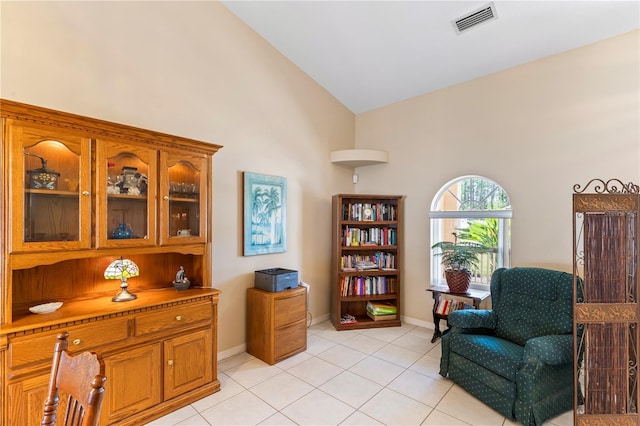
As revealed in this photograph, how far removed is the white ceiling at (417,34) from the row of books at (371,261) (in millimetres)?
2298

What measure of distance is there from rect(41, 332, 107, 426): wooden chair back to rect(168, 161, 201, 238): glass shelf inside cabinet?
1.39 m

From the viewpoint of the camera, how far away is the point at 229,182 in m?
3.15

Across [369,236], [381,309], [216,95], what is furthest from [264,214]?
[381,309]

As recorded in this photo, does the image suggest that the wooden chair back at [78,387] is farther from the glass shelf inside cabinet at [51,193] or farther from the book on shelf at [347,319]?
the book on shelf at [347,319]

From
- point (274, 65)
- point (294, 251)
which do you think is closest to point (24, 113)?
point (274, 65)

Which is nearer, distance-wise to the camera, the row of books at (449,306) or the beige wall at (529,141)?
the beige wall at (529,141)

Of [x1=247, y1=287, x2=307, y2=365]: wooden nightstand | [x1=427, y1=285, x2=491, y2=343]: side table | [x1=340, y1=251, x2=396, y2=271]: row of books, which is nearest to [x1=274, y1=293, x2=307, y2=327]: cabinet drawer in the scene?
[x1=247, y1=287, x2=307, y2=365]: wooden nightstand

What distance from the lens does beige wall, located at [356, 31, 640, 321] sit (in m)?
2.71

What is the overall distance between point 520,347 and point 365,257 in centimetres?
215

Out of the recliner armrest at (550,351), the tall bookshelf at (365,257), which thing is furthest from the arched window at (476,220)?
the recliner armrest at (550,351)

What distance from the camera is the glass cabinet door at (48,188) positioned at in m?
1.72

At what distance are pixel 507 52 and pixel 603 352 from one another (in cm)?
282

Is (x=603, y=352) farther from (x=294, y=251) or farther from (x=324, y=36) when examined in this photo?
(x=324, y=36)

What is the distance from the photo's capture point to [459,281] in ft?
11.1
